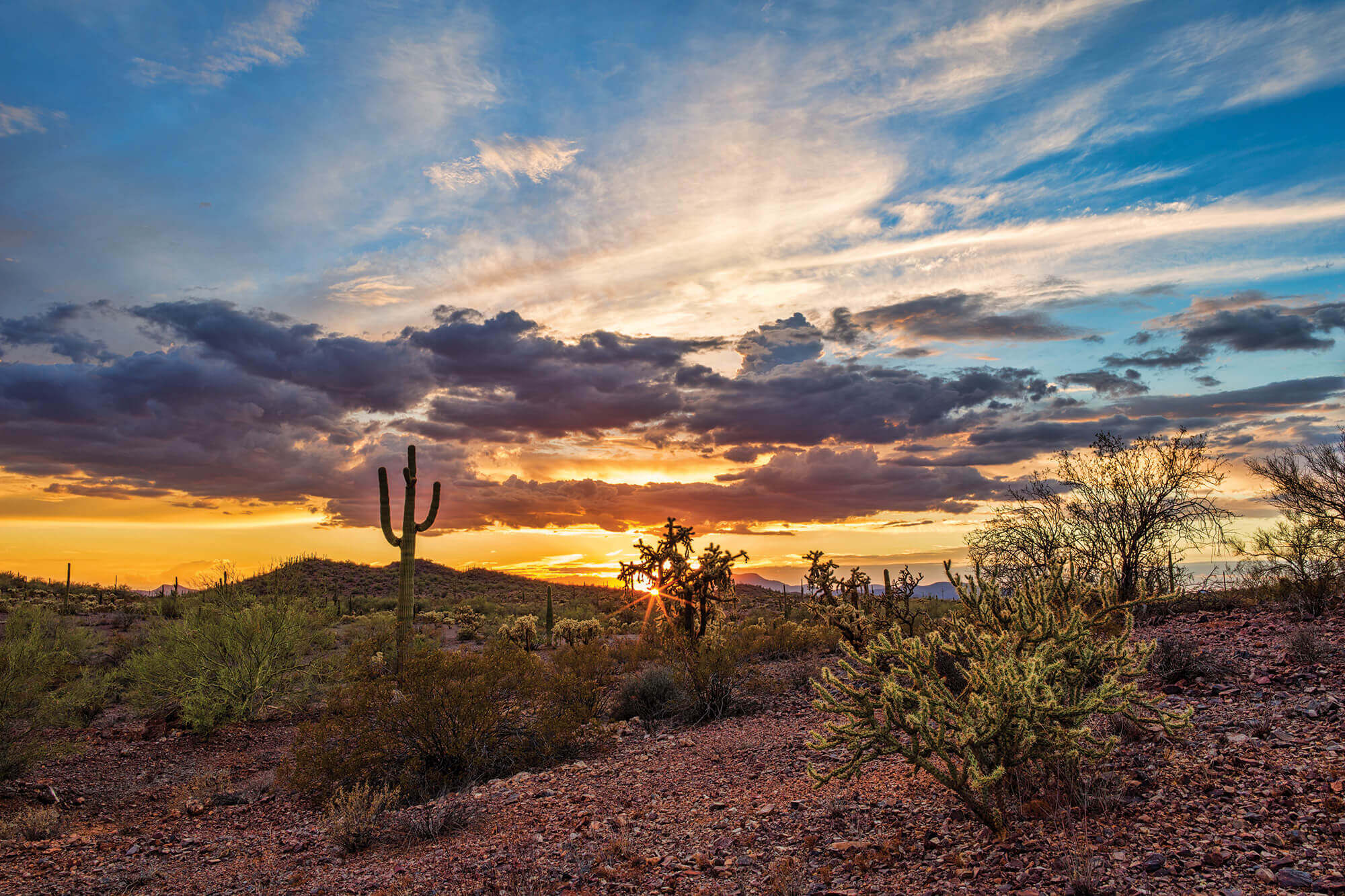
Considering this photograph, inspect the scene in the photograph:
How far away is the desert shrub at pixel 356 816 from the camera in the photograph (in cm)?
804

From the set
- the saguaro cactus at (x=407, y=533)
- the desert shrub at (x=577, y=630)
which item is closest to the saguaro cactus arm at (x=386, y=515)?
the saguaro cactus at (x=407, y=533)

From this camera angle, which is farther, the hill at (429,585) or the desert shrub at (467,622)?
the hill at (429,585)

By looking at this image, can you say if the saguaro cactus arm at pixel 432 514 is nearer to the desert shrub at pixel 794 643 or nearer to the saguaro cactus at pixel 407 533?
the saguaro cactus at pixel 407 533

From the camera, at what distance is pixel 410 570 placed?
1969 cm

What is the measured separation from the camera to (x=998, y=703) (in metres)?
5.36

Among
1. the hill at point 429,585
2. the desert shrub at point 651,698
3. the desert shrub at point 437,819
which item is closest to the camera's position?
the desert shrub at point 437,819

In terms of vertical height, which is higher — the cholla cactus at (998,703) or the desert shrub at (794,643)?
the cholla cactus at (998,703)

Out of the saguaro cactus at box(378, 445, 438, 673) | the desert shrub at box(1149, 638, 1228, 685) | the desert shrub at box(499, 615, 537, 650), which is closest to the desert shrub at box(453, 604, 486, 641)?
the desert shrub at box(499, 615, 537, 650)

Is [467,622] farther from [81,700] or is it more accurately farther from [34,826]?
[34,826]

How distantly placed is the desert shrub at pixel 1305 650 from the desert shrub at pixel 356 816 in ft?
38.5

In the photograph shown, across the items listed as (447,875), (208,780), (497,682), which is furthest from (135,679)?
(447,875)

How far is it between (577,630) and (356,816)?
19.1m

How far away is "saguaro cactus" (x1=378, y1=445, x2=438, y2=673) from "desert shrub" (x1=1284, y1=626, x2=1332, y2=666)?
56.2ft

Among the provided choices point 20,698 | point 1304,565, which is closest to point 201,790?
point 20,698
